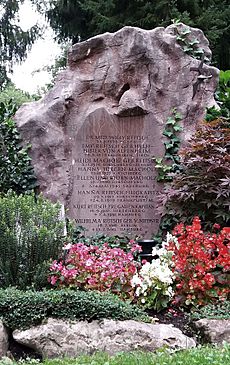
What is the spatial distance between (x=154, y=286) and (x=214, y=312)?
733 millimetres

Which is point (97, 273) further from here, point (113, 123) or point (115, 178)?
point (113, 123)

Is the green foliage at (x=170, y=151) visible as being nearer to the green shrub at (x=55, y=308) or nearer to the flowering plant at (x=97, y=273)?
the flowering plant at (x=97, y=273)

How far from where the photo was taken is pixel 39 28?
727 inches

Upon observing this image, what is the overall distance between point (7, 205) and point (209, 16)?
906cm

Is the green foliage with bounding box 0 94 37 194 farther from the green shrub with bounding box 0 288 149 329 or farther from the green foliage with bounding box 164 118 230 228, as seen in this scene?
the green shrub with bounding box 0 288 149 329

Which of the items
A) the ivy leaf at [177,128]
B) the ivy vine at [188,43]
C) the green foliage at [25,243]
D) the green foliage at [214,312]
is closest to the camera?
the green foliage at [214,312]

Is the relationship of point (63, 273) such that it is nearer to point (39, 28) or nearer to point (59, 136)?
point (59, 136)

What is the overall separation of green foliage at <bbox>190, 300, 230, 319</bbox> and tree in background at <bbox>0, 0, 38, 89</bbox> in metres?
14.6

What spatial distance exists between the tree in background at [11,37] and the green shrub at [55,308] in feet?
47.7

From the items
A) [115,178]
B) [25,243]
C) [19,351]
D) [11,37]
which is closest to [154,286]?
[25,243]

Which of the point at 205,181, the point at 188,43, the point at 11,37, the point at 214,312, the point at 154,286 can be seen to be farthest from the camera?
the point at 11,37

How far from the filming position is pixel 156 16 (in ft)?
43.6

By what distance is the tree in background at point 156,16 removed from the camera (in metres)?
13.2

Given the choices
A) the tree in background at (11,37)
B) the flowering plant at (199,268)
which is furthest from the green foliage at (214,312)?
the tree in background at (11,37)
